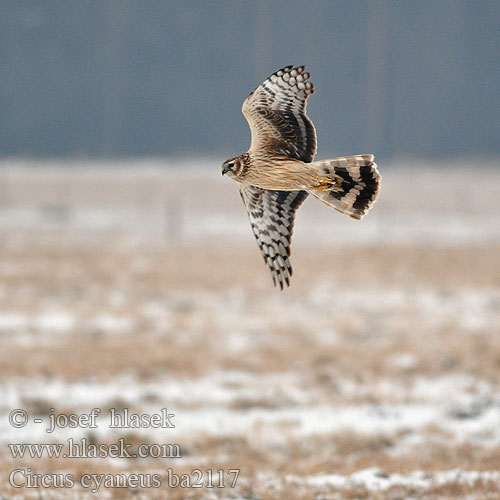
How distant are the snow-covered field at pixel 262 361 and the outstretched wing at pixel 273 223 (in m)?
3.12

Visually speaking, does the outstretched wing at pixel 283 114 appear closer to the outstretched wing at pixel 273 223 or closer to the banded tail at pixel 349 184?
the banded tail at pixel 349 184

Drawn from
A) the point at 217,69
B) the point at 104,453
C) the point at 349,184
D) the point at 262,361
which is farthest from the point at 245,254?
the point at 217,69

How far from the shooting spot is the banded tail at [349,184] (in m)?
3.31

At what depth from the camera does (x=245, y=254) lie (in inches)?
1078

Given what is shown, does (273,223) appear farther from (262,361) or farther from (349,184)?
(262,361)

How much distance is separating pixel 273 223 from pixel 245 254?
23514 millimetres

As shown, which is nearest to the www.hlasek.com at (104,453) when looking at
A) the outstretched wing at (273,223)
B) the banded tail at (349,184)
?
the outstretched wing at (273,223)

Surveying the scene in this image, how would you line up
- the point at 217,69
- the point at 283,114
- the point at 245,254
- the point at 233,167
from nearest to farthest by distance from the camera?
1. the point at 233,167
2. the point at 283,114
3. the point at 245,254
4. the point at 217,69

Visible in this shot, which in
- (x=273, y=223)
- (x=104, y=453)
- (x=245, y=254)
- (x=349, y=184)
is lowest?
(x=104, y=453)

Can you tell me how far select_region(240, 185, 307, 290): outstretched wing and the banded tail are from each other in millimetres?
473

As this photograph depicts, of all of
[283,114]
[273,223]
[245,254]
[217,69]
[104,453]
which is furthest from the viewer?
[217,69]

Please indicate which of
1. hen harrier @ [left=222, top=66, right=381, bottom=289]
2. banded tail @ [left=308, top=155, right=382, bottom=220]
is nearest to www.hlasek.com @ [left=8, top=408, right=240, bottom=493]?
hen harrier @ [left=222, top=66, right=381, bottom=289]

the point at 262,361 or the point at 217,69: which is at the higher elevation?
the point at 217,69

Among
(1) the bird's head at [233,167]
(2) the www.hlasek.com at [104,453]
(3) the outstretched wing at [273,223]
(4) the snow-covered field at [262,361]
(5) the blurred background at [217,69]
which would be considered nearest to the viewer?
(1) the bird's head at [233,167]
